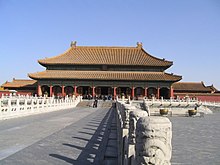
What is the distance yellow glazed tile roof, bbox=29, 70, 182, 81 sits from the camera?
4509 cm

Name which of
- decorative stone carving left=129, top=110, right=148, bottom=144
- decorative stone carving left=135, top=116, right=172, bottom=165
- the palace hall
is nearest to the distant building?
the palace hall

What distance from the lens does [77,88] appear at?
159 feet

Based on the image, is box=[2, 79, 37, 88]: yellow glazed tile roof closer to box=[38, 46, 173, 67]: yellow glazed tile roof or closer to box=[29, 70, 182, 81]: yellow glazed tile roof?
box=[29, 70, 182, 81]: yellow glazed tile roof

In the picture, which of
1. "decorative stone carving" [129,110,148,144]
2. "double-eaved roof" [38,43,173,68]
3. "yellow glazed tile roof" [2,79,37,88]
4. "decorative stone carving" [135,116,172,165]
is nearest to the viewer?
"decorative stone carving" [135,116,172,165]

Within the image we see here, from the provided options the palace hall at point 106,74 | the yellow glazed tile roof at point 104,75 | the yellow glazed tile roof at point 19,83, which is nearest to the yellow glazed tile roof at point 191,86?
the palace hall at point 106,74

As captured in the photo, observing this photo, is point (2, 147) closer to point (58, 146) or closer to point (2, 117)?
point (58, 146)

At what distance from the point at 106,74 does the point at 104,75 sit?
544 millimetres

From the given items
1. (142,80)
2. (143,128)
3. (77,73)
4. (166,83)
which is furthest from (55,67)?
(143,128)

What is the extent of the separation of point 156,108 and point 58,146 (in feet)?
86.0

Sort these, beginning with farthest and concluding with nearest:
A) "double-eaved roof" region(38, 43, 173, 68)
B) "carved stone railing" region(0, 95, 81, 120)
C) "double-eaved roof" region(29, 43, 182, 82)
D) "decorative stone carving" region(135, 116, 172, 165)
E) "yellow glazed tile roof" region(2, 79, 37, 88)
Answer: "double-eaved roof" region(38, 43, 173, 68) < "yellow glazed tile roof" region(2, 79, 37, 88) < "double-eaved roof" region(29, 43, 182, 82) < "carved stone railing" region(0, 95, 81, 120) < "decorative stone carving" region(135, 116, 172, 165)

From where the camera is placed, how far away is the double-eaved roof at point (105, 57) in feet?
157

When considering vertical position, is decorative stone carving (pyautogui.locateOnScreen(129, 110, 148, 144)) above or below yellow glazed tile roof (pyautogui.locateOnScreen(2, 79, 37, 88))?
below

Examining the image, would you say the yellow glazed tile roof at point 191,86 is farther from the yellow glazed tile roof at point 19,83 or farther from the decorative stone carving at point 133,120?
the decorative stone carving at point 133,120

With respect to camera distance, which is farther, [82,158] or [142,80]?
[142,80]
